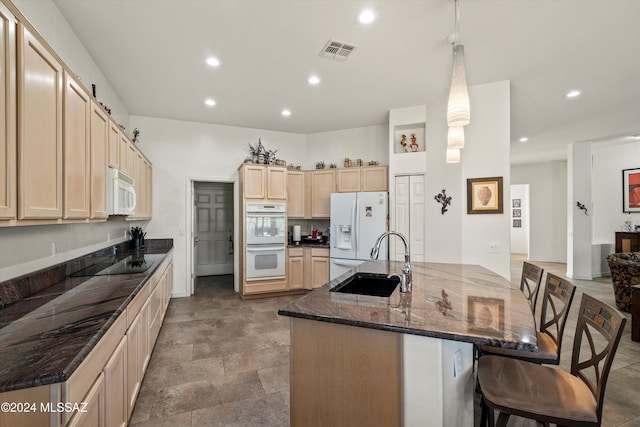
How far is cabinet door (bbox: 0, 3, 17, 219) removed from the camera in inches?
46.3

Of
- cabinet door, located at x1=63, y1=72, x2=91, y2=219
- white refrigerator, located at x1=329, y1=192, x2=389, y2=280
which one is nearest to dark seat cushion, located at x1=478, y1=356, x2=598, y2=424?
cabinet door, located at x1=63, y1=72, x2=91, y2=219

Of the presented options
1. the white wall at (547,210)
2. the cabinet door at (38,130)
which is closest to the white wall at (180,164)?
the cabinet door at (38,130)

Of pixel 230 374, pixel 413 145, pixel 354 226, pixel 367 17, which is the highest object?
pixel 367 17

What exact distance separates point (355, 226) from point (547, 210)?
23.7 ft

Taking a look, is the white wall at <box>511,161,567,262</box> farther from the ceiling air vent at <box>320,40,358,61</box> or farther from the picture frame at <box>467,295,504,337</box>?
the picture frame at <box>467,295,504,337</box>

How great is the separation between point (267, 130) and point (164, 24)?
3.15 meters

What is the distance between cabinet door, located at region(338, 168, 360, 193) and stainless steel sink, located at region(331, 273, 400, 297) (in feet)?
9.29

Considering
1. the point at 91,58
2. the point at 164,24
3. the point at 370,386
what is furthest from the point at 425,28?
the point at 91,58

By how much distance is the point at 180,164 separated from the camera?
5117mm

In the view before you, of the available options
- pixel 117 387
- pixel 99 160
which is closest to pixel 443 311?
pixel 117 387

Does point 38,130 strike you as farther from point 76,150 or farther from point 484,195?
point 484,195

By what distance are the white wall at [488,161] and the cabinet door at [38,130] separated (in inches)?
159

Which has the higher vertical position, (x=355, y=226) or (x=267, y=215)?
(x=267, y=215)

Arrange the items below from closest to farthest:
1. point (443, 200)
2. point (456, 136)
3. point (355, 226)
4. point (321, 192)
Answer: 1. point (456, 136)
2. point (443, 200)
3. point (355, 226)
4. point (321, 192)
